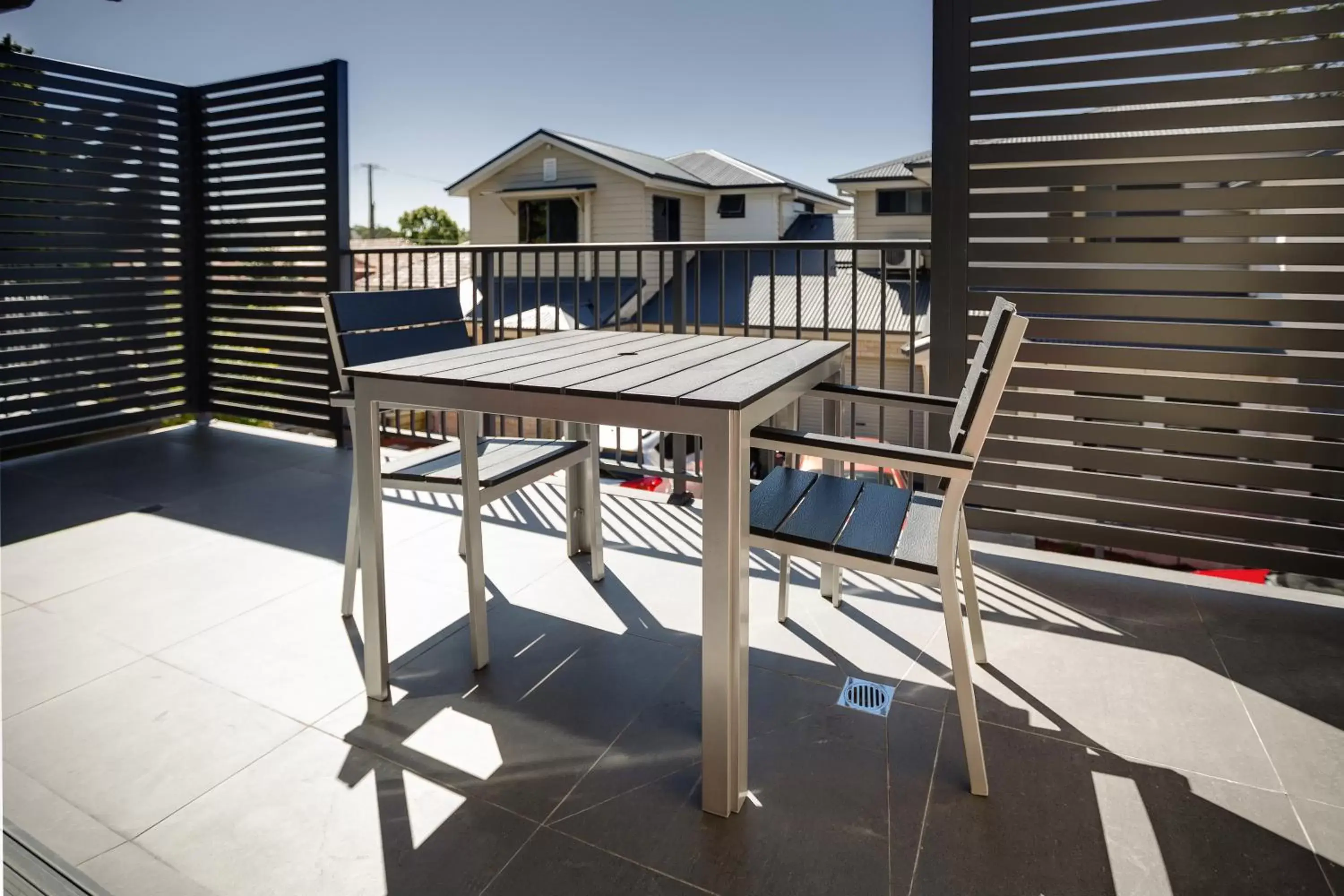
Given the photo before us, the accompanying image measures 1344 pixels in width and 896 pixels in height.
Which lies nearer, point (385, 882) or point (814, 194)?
point (385, 882)

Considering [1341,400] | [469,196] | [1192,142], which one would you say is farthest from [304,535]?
[469,196]

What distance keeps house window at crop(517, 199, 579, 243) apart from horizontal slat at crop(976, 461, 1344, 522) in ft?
40.8

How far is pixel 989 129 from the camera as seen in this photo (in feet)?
9.57

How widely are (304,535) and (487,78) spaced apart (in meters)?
20.8

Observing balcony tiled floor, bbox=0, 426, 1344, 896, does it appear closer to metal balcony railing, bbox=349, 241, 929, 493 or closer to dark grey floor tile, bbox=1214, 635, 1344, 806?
dark grey floor tile, bbox=1214, 635, 1344, 806

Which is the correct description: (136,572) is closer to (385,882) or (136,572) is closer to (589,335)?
(589,335)

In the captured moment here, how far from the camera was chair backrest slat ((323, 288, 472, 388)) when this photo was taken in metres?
2.51

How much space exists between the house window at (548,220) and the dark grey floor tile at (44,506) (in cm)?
1128

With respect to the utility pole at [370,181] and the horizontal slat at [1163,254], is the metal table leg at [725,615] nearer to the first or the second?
the horizontal slat at [1163,254]

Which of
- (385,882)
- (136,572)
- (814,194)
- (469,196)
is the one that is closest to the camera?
(385,882)

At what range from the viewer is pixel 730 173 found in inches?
623

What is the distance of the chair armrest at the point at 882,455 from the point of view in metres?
1.59

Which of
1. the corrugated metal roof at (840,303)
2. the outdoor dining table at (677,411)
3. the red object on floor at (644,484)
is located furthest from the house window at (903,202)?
the outdoor dining table at (677,411)

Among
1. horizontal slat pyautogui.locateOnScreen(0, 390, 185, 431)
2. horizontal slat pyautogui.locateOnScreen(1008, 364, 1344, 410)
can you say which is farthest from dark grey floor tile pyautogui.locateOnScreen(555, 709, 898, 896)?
horizontal slat pyautogui.locateOnScreen(0, 390, 185, 431)
